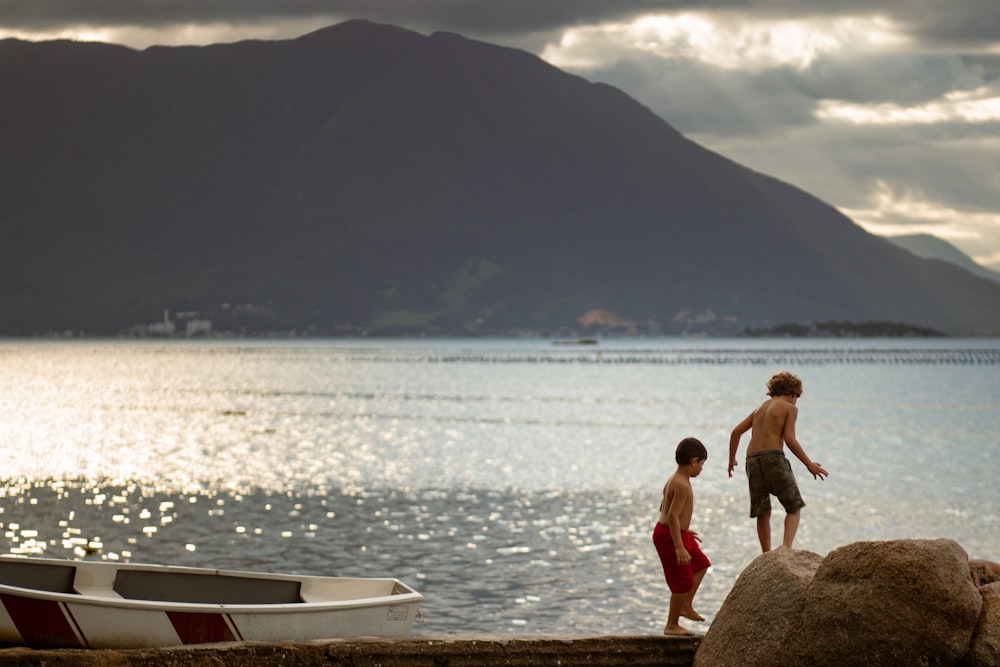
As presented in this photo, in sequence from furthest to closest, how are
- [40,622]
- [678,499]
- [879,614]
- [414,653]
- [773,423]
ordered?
[773,423], [678,499], [414,653], [40,622], [879,614]

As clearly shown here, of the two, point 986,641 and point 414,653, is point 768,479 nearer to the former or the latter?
point 986,641

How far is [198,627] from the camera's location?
34.4ft

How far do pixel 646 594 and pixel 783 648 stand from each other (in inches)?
534

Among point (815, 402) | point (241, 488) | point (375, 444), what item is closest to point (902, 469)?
point (375, 444)

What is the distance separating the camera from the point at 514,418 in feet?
258

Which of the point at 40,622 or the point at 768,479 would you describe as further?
the point at 768,479

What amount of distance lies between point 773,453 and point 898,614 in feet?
12.5

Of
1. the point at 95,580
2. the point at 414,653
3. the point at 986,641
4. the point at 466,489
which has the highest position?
the point at 986,641

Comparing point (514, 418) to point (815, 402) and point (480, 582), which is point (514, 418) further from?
point (480, 582)

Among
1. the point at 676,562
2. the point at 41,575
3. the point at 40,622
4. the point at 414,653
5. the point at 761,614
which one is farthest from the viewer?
the point at 41,575

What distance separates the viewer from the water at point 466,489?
24922 millimetres

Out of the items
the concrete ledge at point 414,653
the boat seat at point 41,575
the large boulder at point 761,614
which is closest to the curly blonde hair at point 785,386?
the large boulder at point 761,614

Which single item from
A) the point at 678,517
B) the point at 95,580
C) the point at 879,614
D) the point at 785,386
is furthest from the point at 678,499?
the point at 95,580

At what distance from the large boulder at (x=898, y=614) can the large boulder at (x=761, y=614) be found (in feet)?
0.52
